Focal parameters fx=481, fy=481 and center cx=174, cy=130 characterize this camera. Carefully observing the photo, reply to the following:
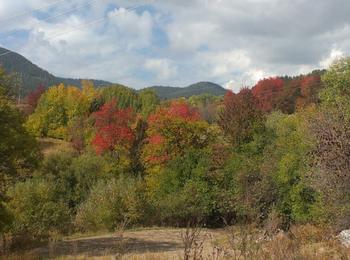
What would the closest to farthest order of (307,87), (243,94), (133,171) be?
(243,94)
(133,171)
(307,87)

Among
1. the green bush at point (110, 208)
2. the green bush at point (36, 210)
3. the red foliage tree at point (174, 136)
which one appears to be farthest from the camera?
the red foliage tree at point (174, 136)

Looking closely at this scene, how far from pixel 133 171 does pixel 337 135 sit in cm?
3188

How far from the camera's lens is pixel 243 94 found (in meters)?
38.6

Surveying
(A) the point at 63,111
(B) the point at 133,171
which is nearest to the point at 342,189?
(B) the point at 133,171

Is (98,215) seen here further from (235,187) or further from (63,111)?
(63,111)

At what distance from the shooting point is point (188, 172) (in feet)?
110

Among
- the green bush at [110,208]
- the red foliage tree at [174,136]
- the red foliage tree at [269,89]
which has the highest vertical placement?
the red foliage tree at [269,89]

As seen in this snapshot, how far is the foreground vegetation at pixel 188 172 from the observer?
16.8 m

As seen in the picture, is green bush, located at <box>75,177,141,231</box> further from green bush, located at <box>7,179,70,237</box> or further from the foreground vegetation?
green bush, located at <box>7,179,70,237</box>

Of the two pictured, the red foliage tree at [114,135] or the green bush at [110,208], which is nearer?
the green bush at [110,208]

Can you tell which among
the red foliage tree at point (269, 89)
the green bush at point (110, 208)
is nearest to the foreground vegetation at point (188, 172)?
the green bush at point (110, 208)

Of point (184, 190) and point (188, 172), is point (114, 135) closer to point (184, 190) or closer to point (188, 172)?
point (188, 172)

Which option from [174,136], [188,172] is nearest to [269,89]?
[174,136]

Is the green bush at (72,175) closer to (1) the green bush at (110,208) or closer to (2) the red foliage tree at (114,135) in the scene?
(1) the green bush at (110,208)
